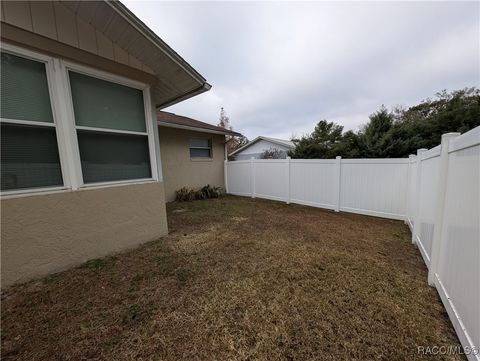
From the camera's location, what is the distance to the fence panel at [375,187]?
501 centimetres

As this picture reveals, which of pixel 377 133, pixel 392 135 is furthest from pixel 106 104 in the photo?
pixel 392 135

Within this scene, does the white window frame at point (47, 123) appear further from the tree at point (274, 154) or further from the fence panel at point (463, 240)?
the tree at point (274, 154)

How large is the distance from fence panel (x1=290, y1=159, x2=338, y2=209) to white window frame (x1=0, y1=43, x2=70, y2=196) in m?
6.43

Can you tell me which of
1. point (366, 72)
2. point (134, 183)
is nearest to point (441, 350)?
point (134, 183)

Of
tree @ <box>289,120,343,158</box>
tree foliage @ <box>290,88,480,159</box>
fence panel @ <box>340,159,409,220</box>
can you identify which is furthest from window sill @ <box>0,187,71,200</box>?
tree @ <box>289,120,343,158</box>

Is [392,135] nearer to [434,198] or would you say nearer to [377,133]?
[377,133]

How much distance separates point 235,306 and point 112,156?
10.3ft

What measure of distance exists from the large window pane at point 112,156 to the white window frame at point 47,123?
23 cm

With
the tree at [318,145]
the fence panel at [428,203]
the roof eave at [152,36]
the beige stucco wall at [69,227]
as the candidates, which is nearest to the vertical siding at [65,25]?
the roof eave at [152,36]

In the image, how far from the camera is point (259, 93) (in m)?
11.8

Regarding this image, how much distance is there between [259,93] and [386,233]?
10364 millimetres

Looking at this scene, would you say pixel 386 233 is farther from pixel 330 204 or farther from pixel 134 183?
pixel 134 183

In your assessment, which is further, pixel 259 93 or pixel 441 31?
pixel 259 93

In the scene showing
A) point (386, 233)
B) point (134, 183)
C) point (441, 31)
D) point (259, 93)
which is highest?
point (259, 93)
